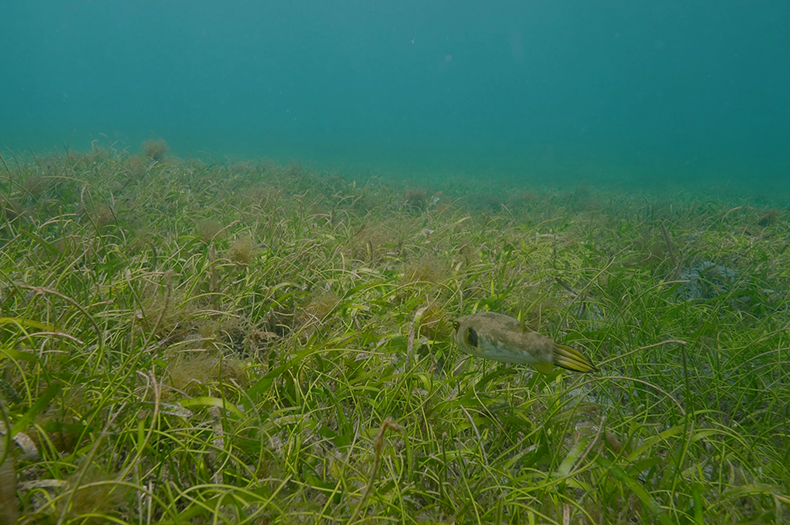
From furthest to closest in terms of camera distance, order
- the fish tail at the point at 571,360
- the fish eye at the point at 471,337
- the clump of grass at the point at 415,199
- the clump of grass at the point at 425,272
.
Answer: the clump of grass at the point at 415,199, the clump of grass at the point at 425,272, the fish eye at the point at 471,337, the fish tail at the point at 571,360

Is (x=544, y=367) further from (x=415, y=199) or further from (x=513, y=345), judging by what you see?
(x=415, y=199)

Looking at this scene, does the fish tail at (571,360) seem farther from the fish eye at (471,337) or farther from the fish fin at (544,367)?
the fish eye at (471,337)

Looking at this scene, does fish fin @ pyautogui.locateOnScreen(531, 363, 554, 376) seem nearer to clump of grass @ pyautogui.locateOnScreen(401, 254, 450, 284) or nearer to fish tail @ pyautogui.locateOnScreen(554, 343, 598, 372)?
fish tail @ pyautogui.locateOnScreen(554, 343, 598, 372)

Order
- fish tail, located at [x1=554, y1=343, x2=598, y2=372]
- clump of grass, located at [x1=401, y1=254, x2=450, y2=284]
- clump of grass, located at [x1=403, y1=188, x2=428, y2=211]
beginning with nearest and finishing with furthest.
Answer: fish tail, located at [x1=554, y1=343, x2=598, y2=372] < clump of grass, located at [x1=401, y1=254, x2=450, y2=284] < clump of grass, located at [x1=403, y1=188, x2=428, y2=211]

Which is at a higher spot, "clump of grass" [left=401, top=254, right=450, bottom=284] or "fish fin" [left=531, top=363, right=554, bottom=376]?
"clump of grass" [left=401, top=254, right=450, bottom=284]

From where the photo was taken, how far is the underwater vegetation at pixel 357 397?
3.11ft

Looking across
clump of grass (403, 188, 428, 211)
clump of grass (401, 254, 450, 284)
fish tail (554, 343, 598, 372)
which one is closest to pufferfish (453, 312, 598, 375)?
fish tail (554, 343, 598, 372)

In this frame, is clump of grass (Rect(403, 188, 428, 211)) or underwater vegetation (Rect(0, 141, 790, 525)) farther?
clump of grass (Rect(403, 188, 428, 211))

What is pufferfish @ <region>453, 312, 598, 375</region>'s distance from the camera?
944mm

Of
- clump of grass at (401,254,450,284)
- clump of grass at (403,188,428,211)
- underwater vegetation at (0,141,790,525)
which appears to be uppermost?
clump of grass at (403,188,428,211)

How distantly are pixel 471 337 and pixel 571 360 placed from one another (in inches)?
10.2

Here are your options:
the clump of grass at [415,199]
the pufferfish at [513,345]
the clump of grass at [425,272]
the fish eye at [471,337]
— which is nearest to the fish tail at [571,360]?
the pufferfish at [513,345]

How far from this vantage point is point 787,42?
89.7 metres

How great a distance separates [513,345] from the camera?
38.8 inches
